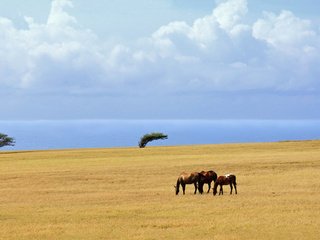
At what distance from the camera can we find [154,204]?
3334cm

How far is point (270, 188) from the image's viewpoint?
39.9m

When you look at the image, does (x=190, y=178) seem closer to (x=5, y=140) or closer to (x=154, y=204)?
(x=154, y=204)

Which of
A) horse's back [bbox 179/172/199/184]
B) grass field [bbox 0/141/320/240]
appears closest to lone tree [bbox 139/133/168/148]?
grass field [bbox 0/141/320/240]

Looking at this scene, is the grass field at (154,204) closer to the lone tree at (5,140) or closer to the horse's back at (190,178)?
the horse's back at (190,178)

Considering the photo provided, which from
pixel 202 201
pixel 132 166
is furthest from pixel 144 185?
pixel 132 166

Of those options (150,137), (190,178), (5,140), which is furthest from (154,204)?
(5,140)

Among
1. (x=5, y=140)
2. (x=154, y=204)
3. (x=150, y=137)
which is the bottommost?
(x=154, y=204)

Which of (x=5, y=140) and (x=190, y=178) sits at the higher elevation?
(x=5, y=140)

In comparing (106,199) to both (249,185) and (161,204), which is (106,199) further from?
(249,185)

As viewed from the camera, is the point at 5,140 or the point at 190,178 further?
the point at 5,140

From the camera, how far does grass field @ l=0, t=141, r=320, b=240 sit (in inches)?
998

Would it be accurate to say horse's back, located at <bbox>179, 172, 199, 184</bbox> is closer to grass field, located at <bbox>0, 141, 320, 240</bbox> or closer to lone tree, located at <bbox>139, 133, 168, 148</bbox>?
grass field, located at <bbox>0, 141, 320, 240</bbox>

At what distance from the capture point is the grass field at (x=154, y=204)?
25.3 metres

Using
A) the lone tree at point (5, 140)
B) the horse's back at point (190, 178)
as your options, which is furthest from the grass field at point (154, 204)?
the lone tree at point (5, 140)
